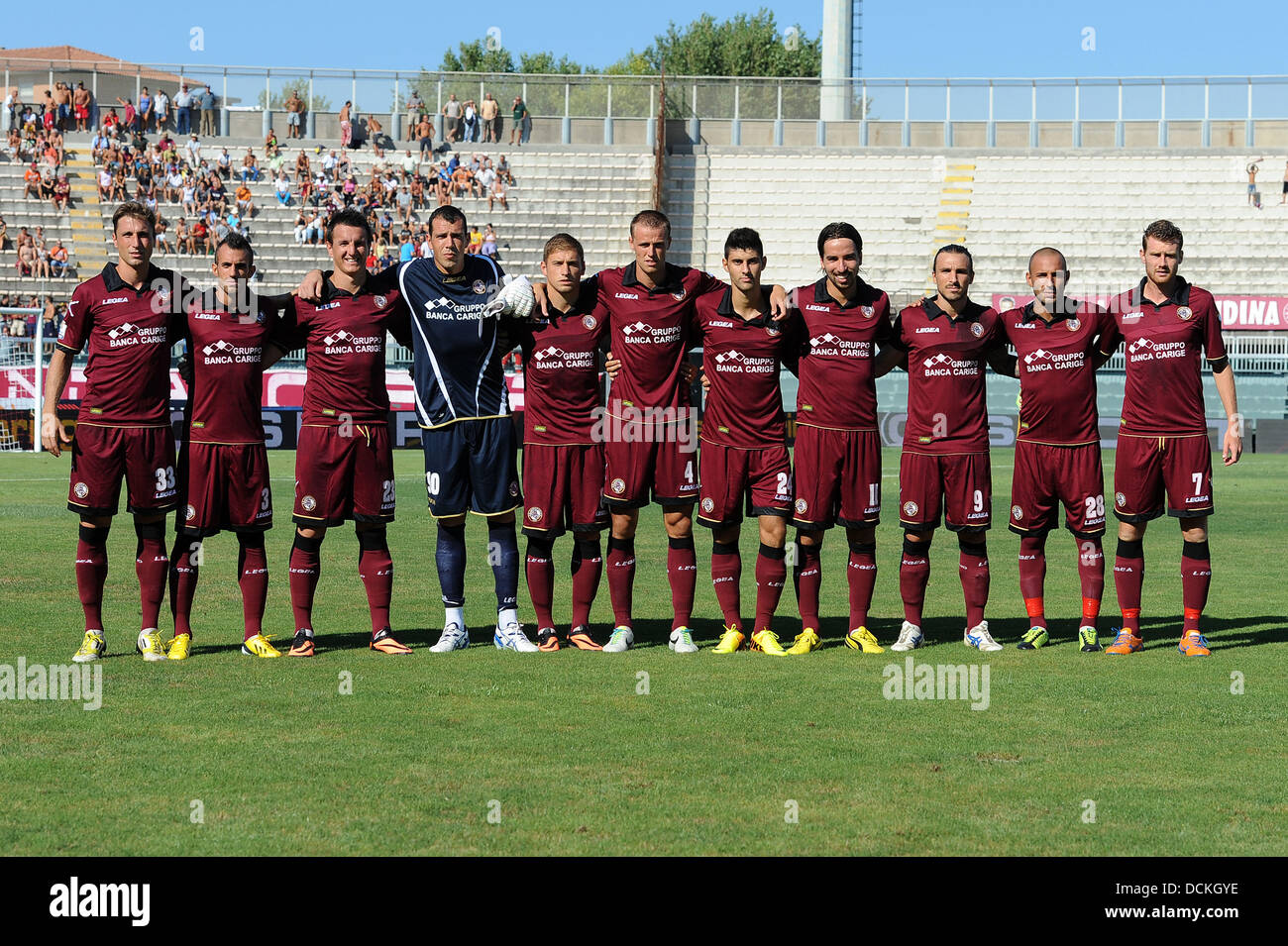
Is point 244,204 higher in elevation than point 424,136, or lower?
lower

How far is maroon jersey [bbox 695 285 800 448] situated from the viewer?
8.98 metres

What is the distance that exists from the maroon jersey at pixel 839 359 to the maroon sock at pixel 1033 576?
1271 mm

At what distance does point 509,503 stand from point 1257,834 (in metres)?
4.85

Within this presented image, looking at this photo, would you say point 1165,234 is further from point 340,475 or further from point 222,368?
point 222,368

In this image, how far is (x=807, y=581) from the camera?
9203 millimetres

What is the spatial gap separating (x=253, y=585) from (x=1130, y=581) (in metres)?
5.17

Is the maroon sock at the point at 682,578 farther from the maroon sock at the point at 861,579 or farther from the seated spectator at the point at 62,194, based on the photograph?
the seated spectator at the point at 62,194

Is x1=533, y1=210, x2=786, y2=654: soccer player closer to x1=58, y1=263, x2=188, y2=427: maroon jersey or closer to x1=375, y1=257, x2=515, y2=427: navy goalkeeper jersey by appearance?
x1=375, y1=257, x2=515, y2=427: navy goalkeeper jersey

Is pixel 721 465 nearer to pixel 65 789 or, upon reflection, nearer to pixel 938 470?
pixel 938 470

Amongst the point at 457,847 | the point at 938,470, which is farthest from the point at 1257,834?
the point at 938,470

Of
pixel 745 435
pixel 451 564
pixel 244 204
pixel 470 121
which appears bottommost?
pixel 451 564

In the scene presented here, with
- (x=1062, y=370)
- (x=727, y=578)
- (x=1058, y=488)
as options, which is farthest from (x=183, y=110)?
(x=1058, y=488)

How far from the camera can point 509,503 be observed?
9.01m

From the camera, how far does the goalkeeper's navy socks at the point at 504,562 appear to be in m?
9.07
